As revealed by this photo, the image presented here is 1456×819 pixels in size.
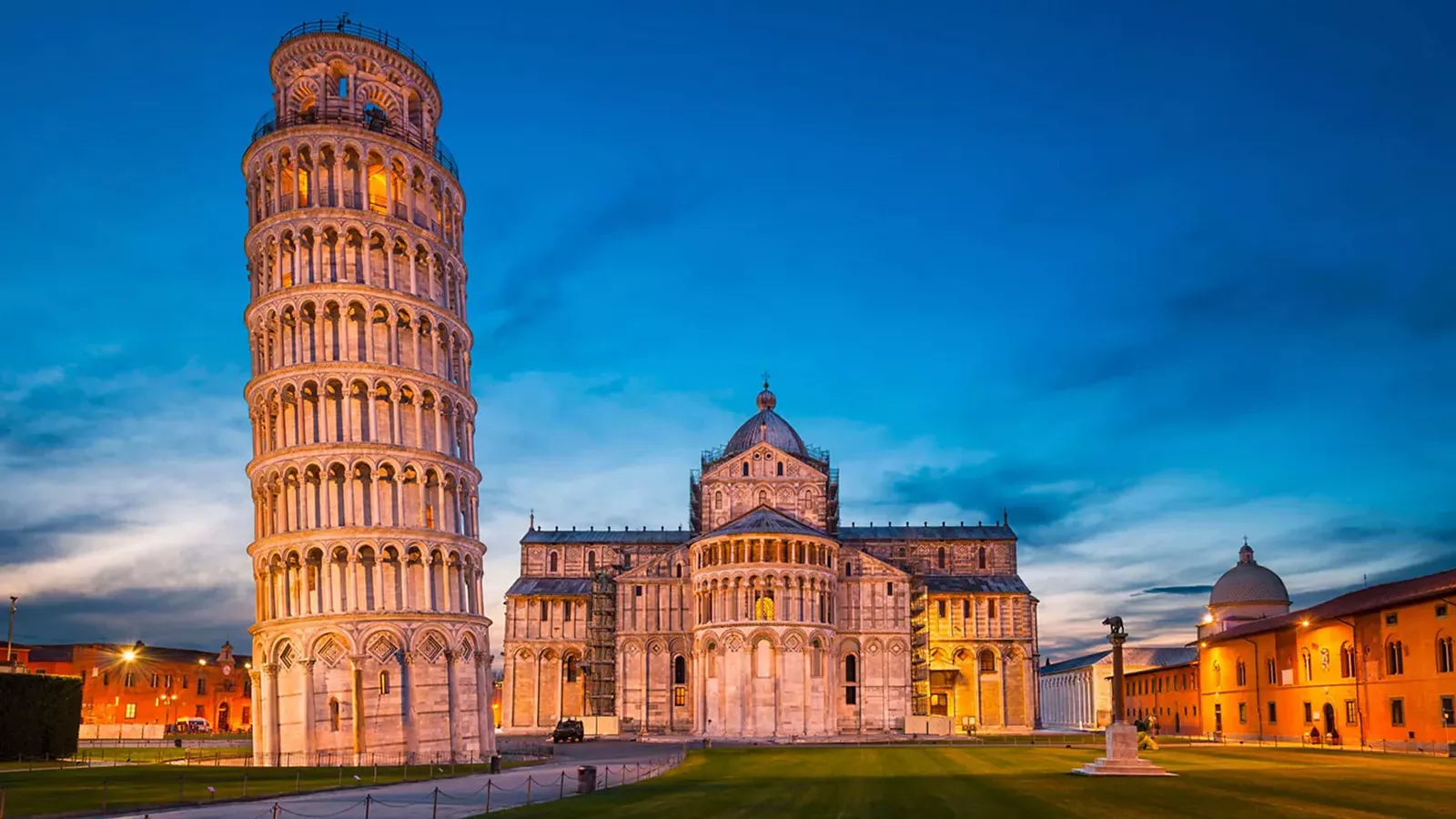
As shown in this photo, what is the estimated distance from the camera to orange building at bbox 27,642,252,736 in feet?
363

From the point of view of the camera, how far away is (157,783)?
134 ft

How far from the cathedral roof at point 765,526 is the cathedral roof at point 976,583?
61.8 ft

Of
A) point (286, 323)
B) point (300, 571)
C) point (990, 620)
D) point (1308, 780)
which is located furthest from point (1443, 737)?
point (286, 323)

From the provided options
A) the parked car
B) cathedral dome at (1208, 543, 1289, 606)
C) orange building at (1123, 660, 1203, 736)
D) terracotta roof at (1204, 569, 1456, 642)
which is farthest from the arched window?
cathedral dome at (1208, 543, 1289, 606)

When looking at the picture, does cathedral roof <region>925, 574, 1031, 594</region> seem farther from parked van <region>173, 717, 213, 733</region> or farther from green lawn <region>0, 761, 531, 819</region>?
parked van <region>173, 717, 213, 733</region>

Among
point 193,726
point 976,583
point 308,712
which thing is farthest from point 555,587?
point 308,712

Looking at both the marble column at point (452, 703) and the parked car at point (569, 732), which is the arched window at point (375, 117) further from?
the parked car at point (569, 732)

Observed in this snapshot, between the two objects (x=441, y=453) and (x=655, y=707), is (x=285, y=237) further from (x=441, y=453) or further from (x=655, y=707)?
(x=655, y=707)

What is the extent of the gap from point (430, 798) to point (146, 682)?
93419 millimetres

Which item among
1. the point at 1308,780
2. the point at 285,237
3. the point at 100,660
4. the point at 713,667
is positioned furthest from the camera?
the point at 100,660

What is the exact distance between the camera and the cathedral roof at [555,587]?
108312 millimetres

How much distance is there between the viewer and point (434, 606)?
58812mm

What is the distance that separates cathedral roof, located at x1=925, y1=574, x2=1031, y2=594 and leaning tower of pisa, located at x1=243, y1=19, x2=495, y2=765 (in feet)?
180

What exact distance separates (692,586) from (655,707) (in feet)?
42.1
